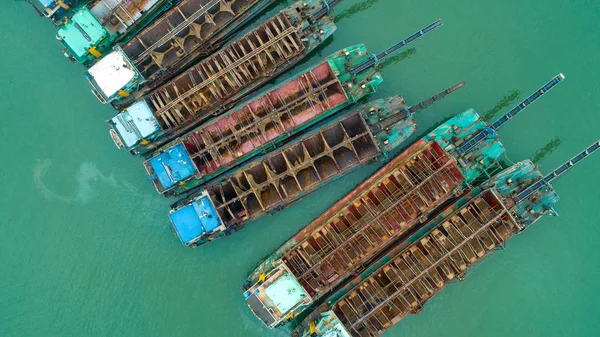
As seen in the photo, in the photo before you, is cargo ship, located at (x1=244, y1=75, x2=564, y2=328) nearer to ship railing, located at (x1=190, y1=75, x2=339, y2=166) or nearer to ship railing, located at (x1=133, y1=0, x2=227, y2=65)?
ship railing, located at (x1=190, y1=75, x2=339, y2=166)

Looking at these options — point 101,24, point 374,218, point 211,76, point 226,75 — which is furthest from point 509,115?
point 101,24

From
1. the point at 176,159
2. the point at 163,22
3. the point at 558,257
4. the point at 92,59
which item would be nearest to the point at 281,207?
the point at 176,159

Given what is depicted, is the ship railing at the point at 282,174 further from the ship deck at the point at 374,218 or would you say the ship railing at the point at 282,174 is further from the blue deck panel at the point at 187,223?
the ship deck at the point at 374,218

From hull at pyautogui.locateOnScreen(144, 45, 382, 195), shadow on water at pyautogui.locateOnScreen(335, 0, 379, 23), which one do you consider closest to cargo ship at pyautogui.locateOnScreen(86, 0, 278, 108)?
hull at pyautogui.locateOnScreen(144, 45, 382, 195)

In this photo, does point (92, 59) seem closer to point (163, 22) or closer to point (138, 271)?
point (163, 22)

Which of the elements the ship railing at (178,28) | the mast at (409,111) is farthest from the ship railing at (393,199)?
the ship railing at (178,28)

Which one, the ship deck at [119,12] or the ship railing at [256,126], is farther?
the ship deck at [119,12]
